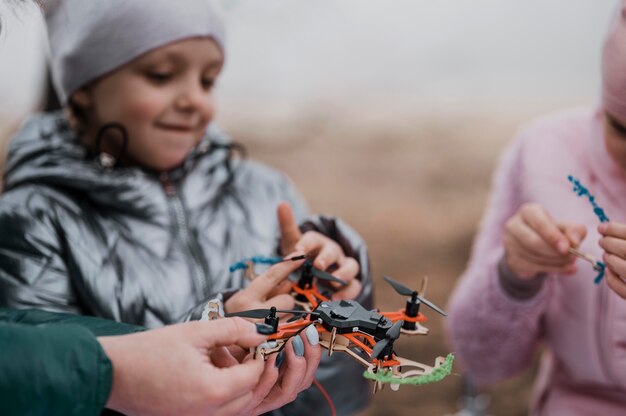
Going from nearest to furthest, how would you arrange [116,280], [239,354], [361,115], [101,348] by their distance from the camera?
[101,348] → [239,354] → [116,280] → [361,115]

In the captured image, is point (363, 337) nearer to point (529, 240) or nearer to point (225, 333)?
point (225, 333)

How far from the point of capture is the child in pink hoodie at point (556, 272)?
0.94 metres

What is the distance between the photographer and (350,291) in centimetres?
90

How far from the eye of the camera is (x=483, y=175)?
340cm

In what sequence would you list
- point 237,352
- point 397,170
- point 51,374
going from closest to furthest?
point 51,374 → point 237,352 → point 397,170

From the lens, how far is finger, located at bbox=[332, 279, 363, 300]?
0.88 meters

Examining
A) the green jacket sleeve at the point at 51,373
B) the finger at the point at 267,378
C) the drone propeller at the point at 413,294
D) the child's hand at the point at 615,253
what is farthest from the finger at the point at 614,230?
the green jacket sleeve at the point at 51,373

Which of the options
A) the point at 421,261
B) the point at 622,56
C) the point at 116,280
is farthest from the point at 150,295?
the point at 421,261

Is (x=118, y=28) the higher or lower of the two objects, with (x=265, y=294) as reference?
higher

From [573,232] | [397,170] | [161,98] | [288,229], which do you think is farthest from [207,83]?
[397,170]

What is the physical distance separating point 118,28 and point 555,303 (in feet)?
2.99

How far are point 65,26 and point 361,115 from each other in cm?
269

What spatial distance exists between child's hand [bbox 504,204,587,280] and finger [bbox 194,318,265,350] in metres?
0.51

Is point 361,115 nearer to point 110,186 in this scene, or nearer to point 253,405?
point 110,186
